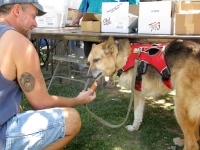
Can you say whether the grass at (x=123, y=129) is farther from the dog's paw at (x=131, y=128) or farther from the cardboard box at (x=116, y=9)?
the cardboard box at (x=116, y=9)

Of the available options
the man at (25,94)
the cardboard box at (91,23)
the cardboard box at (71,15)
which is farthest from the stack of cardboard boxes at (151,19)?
the cardboard box at (71,15)

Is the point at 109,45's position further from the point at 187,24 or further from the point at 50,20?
the point at 50,20

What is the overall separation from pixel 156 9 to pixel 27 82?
1815 mm

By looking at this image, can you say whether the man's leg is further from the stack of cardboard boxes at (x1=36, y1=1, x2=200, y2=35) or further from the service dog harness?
the stack of cardboard boxes at (x1=36, y1=1, x2=200, y2=35)

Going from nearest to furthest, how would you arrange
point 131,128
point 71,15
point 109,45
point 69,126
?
point 69,126 → point 109,45 → point 131,128 → point 71,15

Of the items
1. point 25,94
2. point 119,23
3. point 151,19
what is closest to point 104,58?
point 119,23

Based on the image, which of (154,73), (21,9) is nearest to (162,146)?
(154,73)

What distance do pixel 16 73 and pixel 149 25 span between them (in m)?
1.76

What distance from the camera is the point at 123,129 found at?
3.42 m

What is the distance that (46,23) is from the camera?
4.45m

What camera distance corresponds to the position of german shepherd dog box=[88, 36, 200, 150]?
8.27 feet

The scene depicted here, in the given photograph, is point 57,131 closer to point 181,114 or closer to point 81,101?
point 81,101

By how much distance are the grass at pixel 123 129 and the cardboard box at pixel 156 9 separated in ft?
5.31

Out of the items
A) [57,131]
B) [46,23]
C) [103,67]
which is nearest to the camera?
[57,131]
